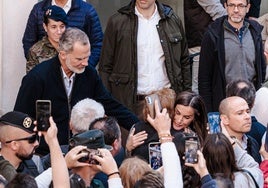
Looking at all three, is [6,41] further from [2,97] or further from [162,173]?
[162,173]

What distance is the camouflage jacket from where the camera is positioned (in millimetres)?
11375

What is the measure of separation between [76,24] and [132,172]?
132 inches

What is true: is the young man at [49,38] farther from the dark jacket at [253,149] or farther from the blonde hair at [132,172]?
the blonde hair at [132,172]

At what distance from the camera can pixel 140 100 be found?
12.0m

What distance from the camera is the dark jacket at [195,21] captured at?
13008mm

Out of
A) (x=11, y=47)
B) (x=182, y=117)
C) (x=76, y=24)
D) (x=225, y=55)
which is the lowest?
(x=182, y=117)

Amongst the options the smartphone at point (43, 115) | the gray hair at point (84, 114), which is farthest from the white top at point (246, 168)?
the smartphone at point (43, 115)

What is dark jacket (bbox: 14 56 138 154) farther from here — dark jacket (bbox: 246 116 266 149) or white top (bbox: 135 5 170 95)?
dark jacket (bbox: 246 116 266 149)

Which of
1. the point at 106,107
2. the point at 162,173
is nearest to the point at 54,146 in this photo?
the point at 162,173

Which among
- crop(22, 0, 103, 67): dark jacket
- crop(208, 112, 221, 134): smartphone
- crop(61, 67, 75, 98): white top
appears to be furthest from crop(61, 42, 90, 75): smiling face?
crop(208, 112, 221, 134): smartphone

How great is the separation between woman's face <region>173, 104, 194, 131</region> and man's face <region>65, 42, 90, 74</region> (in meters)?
0.97

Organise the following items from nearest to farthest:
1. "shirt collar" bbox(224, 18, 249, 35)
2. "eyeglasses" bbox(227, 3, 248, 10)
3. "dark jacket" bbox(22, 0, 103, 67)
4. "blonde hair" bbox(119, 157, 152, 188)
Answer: "blonde hair" bbox(119, 157, 152, 188), "dark jacket" bbox(22, 0, 103, 67), "eyeglasses" bbox(227, 3, 248, 10), "shirt collar" bbox(224, 18, 249, 35)

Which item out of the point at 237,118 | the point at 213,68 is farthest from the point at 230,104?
the point at 213,68

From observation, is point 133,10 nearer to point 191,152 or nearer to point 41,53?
point 41,53
